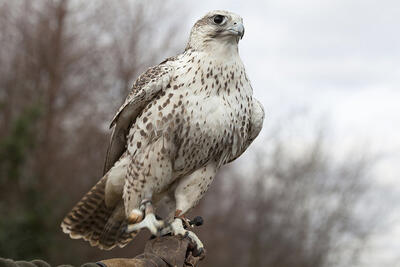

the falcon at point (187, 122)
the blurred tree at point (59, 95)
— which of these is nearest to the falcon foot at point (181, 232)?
the falcon at point (187, 122)

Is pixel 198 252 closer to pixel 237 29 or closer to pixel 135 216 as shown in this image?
pixel 135 216

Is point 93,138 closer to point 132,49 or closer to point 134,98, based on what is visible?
point 132,49

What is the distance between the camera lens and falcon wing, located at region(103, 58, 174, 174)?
10.7 feet

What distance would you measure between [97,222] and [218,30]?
1742 mm

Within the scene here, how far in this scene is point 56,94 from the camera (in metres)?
14.0

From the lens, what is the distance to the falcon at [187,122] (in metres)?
3.13

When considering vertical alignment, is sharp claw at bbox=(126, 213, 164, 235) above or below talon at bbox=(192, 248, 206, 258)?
below

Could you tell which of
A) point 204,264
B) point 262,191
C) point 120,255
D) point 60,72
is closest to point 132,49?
point 60,72

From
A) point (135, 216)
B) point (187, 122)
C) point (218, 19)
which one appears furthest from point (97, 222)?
point (218, 19)

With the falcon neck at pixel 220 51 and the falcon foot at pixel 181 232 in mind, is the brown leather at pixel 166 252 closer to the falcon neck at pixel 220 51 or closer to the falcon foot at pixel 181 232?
the falcon foot at pixel 181 232

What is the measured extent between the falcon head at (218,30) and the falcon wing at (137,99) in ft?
0.91

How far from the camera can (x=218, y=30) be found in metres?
3.24

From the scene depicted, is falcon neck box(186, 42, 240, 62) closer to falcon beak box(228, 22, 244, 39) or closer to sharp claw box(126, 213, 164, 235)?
falcon beak box(228, 22, 244, 39)

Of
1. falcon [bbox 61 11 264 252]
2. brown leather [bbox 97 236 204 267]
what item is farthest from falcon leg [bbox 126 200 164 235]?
brown leather [bbox 97 236 204 267]
